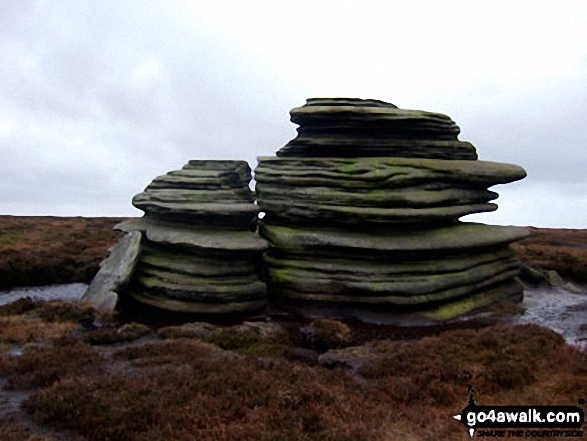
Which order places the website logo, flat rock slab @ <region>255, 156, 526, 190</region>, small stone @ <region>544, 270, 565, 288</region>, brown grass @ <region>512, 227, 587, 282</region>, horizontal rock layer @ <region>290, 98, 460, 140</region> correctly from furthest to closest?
brown grass @ <region>512, 227, 587, 282</region> < small stone @ <region>544, 270, 565, 288</region> < horizontal rock layer @ <region>290, 98, 460, 140</region> < flat rock slab @ <region>255, 156, 526, 190</region> < the website logo

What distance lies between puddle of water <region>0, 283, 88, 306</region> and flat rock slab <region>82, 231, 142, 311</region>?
291 centimetres

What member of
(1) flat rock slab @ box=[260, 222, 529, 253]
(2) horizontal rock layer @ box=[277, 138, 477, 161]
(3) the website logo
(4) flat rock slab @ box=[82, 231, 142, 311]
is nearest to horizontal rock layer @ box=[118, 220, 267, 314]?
(4) flat rock slab @ box=[82, 231, 142, 311]

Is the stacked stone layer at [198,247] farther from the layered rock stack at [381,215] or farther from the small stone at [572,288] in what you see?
the small stone at [572,288]

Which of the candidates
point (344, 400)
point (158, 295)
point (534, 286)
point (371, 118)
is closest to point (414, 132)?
point (371, 118)

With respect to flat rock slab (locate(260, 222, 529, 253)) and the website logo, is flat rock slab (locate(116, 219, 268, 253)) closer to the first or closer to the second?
flat rock slab (locate(260, 222, 529, 253))

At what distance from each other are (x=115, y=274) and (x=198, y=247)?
4442mm

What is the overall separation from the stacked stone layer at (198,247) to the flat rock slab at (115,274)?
66 centimetres

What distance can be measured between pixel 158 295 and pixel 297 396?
13403mm

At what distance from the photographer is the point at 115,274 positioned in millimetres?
25266

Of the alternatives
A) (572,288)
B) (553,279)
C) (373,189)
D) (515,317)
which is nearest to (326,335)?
(373,189)

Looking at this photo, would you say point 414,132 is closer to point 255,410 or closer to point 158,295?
point 158,295

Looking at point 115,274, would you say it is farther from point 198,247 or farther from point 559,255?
point 559,255

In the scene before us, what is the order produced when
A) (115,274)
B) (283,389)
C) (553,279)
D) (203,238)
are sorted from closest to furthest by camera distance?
(283,389)
(203,238)
(115,274)
(553,279)

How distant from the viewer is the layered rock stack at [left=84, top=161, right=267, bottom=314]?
24.1m
